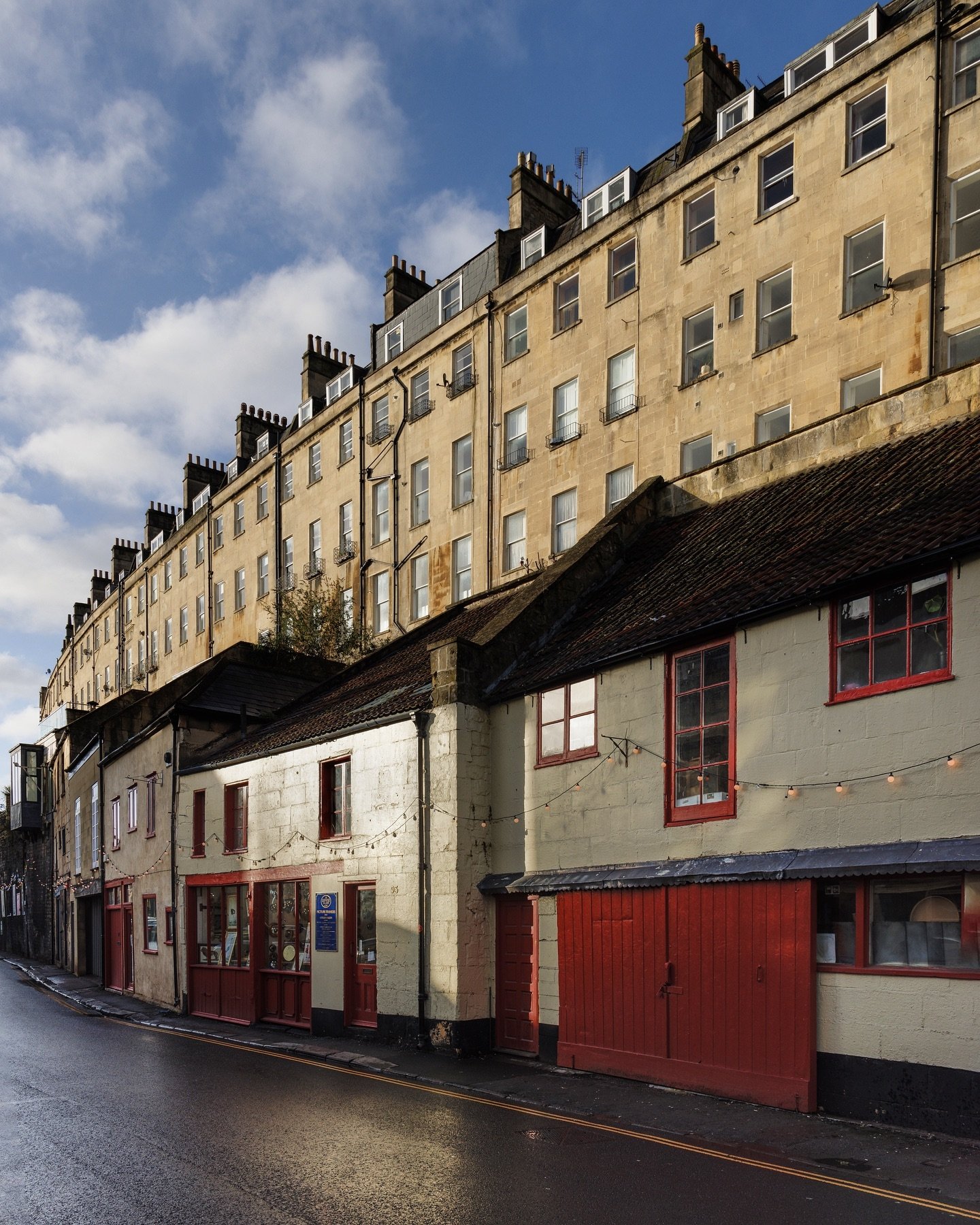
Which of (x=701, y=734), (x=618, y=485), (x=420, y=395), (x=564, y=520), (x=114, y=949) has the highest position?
(x=420, y=395)

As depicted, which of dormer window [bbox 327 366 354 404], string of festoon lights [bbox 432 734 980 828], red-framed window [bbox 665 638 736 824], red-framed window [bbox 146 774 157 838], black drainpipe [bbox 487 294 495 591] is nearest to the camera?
string of festoon lights [bbox 432 734 980 828]

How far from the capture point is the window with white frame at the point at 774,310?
25547 millimetres

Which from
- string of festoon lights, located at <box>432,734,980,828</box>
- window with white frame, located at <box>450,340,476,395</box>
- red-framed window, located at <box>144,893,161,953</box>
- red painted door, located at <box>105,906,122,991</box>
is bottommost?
red painted door, located at <box>105,906,122,991</box>

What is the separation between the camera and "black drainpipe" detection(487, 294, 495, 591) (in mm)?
32750

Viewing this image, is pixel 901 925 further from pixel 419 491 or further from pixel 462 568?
pixel 419 491

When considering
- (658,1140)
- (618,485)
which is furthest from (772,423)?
(658,1140)

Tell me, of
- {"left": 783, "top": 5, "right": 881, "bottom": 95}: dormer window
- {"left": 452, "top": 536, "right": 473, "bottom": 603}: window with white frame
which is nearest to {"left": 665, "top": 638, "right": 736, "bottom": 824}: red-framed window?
{"left": 783, "top": 5, "right": 881, "bottom": 95}: dormer window

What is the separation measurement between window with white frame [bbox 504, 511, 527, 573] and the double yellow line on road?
1733cm

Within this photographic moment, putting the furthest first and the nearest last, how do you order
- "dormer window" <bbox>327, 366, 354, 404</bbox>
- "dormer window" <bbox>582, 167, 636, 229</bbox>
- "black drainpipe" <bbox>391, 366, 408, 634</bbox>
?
"dormer window" <bbox>327, 366, 354, 404</bbox>
"black drainpipe" <bbox>391, 366, 408, 634</bbox>
"dormer window" <bbox>582, 167, 636, 229</bbox>

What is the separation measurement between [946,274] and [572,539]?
38.8 ft

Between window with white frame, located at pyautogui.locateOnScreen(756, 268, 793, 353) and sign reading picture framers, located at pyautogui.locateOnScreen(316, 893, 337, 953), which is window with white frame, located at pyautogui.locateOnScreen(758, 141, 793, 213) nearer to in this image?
window with white frame, located at pyautogui.locateOnScreen(756, 268, 793, 353)

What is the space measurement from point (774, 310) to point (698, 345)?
236cm

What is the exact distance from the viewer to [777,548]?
15102 millimetres

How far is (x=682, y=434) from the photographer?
27422 millimetres
